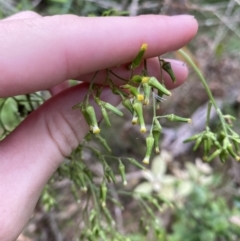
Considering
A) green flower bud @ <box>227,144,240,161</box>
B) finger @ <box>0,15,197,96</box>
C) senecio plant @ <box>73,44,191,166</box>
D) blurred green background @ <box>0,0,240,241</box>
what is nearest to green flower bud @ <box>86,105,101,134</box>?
senecio plant @ <box>73,44,191,166</box>

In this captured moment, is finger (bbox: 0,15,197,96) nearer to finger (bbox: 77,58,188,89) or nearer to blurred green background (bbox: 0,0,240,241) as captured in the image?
finger (bbox: 77,58,188,89)

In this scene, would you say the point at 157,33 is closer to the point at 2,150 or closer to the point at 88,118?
the point at 88,118

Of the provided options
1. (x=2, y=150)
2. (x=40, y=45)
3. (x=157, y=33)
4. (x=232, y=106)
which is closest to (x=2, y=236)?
(x=2, y=150)

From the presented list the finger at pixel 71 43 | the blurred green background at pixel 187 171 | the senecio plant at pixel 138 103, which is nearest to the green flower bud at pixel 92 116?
the senecio plant at pixel 138 103

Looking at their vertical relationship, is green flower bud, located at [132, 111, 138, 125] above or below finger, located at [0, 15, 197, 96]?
below

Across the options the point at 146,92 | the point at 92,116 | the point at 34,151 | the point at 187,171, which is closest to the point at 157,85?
the point at 146,92

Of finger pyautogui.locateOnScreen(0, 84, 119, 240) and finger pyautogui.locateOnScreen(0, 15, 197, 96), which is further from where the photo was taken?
finger pyautogui.locateOnScreen(0, 84, 119, 240)

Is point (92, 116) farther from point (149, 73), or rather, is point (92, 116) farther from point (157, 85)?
point (149, 73)
